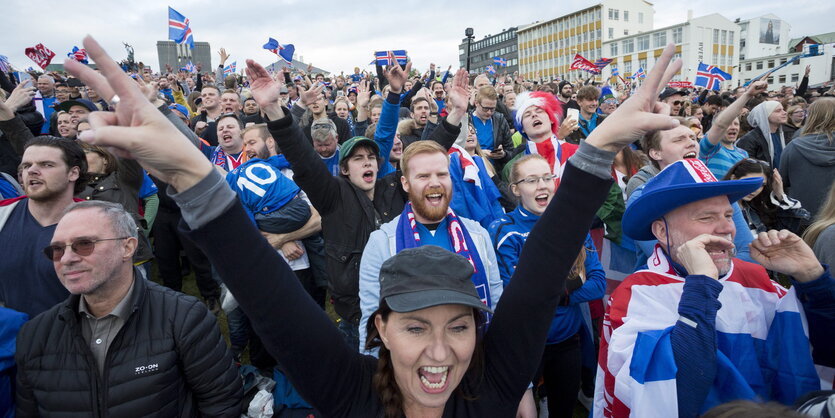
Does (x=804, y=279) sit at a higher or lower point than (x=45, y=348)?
higher

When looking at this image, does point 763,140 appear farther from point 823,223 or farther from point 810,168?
point 823,223

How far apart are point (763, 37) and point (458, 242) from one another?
99.5 meters

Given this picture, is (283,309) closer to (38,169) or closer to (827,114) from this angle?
(38,169)

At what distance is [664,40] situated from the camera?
2474 inches

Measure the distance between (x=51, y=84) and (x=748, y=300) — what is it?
1112 cm

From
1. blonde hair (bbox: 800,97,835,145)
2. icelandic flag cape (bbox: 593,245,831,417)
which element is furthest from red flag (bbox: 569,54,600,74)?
icelandic flag cape (bbox: 593,245,831,417)

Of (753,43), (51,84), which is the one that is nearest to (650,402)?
(51,84)

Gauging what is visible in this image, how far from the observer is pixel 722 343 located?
175cm

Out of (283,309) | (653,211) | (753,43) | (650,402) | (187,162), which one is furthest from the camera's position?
(753,43)

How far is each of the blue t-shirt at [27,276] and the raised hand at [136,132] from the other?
7.33 feet

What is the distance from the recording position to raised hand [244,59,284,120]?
7.97ft

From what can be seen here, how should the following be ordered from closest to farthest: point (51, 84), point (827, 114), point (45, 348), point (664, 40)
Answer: point (45, 348), point (827, 114), point (51, 84), point (664, 40)

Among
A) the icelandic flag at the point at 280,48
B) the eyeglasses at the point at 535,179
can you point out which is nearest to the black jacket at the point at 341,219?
the eyeglasses at the point at 535,179

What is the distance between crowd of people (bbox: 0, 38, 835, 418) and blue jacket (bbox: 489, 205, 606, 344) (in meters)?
0.01
